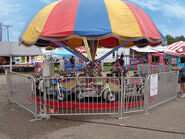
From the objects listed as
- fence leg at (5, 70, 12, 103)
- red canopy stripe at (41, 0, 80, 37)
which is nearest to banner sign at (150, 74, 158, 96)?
red canopy stripe at (41, 0, 80, 37)

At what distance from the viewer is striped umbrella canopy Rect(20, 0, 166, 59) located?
16.1ft

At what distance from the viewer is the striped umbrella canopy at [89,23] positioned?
491 cm

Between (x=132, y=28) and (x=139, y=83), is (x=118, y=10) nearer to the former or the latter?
(x=132, y=28)

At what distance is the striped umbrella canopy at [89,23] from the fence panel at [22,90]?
128 centimetres

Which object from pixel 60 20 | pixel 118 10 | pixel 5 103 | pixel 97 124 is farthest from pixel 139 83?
pixel 5 103

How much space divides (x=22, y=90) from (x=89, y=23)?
127 inches

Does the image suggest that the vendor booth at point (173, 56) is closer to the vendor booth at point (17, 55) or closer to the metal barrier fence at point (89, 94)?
the metal barrier fence at point (89, 94)

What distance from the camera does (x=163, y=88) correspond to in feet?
20.0

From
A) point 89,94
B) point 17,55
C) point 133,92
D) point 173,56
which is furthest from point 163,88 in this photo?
point 17,55

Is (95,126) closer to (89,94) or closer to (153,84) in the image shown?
(89,94)

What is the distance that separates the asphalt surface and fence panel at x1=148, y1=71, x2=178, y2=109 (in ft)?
1.39

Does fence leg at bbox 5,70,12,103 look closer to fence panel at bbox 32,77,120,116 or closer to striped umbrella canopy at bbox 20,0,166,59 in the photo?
striped umbrella canopy at bbox 20,0,166,59

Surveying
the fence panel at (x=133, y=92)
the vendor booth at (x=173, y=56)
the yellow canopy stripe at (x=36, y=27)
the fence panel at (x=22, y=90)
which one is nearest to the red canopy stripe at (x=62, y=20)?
the yellow canopy stripe at (x=36, y=27)

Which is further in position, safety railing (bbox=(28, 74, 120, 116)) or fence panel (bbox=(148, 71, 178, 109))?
fence panel (bbox=(148, 71, 178, 109))
